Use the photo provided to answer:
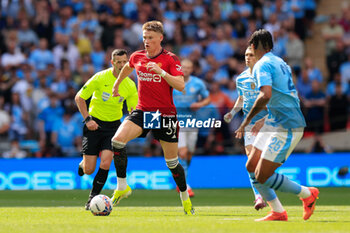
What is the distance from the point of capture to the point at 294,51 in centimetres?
2052

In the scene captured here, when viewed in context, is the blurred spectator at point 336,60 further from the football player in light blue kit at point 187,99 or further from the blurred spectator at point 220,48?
the football player in light blue kit at point 187,99

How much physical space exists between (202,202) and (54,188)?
5.14 meters

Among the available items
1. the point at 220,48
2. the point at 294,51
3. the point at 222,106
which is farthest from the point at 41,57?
the point at 294,51

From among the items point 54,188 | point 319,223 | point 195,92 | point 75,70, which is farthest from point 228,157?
point 319,223

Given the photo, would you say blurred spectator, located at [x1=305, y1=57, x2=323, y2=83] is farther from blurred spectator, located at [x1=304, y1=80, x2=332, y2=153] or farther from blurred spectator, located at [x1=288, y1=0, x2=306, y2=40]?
blurred spectator, located at [x1=288, y1=0, x2=306, y2=40]

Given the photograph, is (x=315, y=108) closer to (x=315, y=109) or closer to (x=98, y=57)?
(x=315, y=109)

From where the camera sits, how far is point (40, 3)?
21.7 meters

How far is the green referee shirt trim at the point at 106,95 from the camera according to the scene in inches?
437

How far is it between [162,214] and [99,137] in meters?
2.06

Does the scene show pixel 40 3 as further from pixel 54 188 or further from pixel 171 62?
pixel 171 62

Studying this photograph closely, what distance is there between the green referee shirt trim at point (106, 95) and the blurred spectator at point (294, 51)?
10034 mm

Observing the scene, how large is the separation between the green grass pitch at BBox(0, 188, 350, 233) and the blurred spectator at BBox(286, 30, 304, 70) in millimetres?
5840

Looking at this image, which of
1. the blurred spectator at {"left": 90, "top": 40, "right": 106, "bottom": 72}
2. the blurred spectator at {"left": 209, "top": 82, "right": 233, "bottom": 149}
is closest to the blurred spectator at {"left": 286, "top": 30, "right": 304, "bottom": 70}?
the blurred spectator at {"left": 209, "top": 82, "right": 233, "bottom": 149}

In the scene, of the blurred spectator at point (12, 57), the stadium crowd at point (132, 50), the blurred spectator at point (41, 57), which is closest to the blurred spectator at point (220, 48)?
the stadium crowd at point (132, 50)
